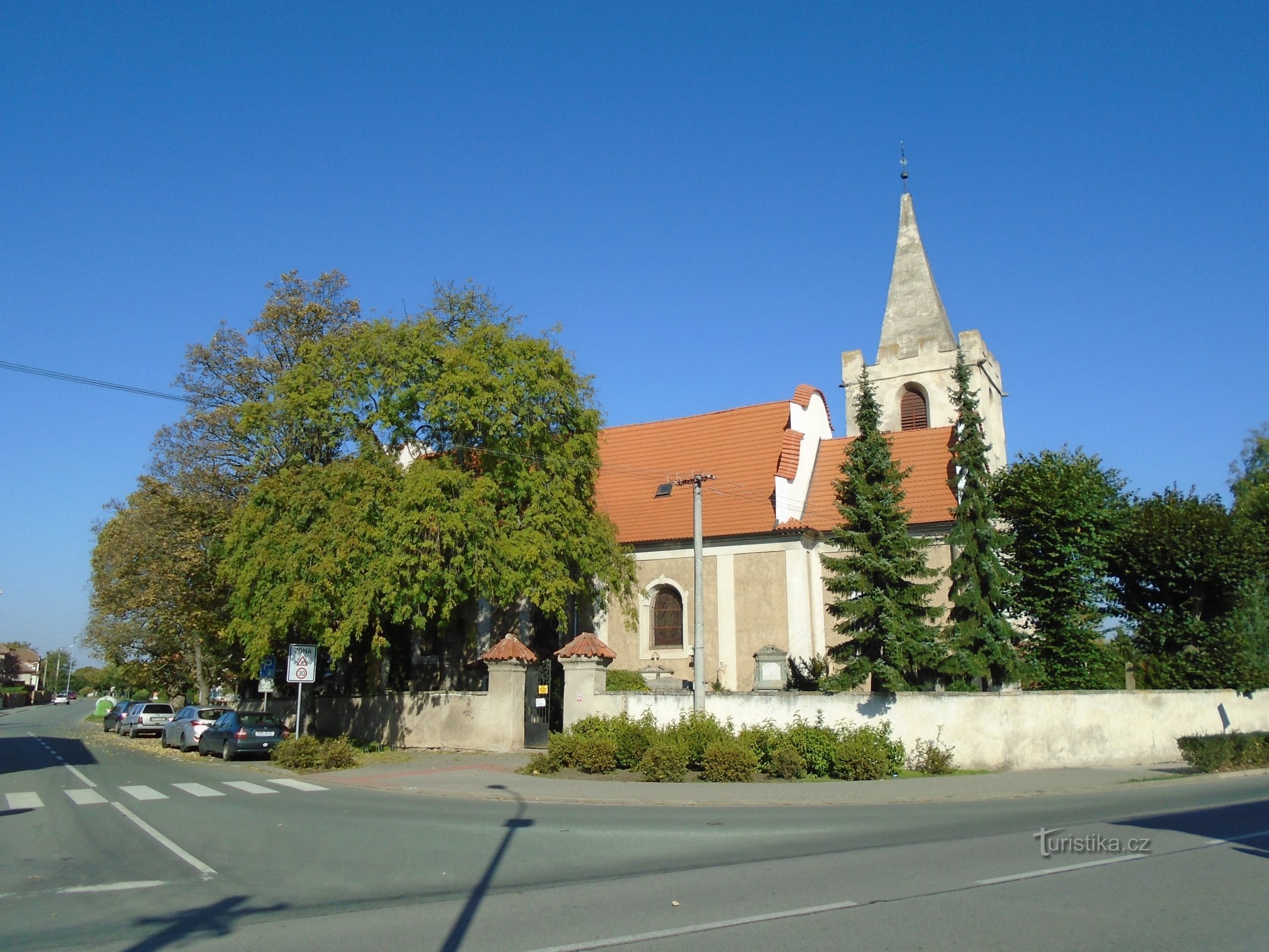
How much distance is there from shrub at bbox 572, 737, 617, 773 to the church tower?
22139 millimetres

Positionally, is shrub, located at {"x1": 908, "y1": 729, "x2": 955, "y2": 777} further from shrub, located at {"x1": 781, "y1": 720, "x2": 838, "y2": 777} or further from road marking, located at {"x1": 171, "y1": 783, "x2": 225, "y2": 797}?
road marking, located at {"x1": 171, "y1": 783, "x2": 225, "y2": 797}

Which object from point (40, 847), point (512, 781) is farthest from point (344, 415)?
point (40, 847)

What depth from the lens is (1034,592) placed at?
1010 inches

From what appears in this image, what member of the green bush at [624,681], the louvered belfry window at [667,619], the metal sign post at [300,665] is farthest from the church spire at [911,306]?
the metal sign post at [300,665]

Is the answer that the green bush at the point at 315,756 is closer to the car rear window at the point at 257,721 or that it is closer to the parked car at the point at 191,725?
the car rear window at the point at 257,721

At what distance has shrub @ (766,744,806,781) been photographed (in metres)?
18.9

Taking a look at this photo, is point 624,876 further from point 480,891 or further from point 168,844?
point 168,844

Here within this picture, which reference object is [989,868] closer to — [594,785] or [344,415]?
[594,785]

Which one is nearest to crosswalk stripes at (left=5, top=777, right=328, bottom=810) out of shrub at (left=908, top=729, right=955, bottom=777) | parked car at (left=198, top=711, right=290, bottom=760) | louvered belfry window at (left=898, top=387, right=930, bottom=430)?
parked car at (left=198, top=711, right=290, bottom=760)

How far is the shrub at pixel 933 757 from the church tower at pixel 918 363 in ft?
62.2

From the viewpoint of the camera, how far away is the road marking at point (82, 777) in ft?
60.5

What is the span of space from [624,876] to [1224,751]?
16.6 metres

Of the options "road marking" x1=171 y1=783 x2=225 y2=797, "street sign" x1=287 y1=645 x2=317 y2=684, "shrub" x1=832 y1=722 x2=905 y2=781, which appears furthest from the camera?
"street sign" x1=287 y1=645 x2=317 y2=684

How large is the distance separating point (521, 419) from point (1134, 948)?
22.2m
